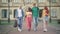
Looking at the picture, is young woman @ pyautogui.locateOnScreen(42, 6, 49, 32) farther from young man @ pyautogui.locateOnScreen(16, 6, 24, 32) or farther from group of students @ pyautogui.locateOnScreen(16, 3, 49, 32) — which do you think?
young man @ pyautogui.locateOnScreen(16, 6, 24, 32)

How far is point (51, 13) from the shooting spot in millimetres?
4668

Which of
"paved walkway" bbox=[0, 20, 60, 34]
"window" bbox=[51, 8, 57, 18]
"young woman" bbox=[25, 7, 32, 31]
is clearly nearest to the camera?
"paved walkway" bbox=[0, 20, 60, 34]

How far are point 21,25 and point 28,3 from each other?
427 mm

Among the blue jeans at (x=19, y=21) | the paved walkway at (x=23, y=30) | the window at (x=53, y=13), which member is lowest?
the paved walkway at (x=23, y=30)

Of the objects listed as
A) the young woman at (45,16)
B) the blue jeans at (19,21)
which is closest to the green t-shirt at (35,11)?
the young woman at (45,16)

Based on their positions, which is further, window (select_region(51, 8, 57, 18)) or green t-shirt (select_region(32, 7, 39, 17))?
green t-shirt (select_region(32, 7, 39, 17))

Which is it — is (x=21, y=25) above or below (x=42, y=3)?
below

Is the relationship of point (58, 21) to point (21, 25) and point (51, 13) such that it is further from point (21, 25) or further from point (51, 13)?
point (21, 25)

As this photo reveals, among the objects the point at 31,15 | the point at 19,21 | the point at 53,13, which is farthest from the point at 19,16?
the point at 53,13

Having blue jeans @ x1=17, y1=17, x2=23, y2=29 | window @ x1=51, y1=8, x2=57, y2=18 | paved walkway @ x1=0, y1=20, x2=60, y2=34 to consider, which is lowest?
paved walkway @ x1=0, y1=20, x2=60, y2=34

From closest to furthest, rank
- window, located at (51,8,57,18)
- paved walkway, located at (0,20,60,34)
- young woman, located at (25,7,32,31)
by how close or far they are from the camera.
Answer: paved walkway, located at (0,20,60,34)
window, located at (51,8,57,18)
young woman, located at (25,7,32,31)

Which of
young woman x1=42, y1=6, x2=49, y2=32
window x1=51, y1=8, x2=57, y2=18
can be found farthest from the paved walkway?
window x1=51, y1=8, x2=57, y2=18

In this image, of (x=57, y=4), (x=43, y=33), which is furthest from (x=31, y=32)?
(x=57, y=4)

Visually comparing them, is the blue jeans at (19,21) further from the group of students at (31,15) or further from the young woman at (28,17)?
the young woman at (28,17)
